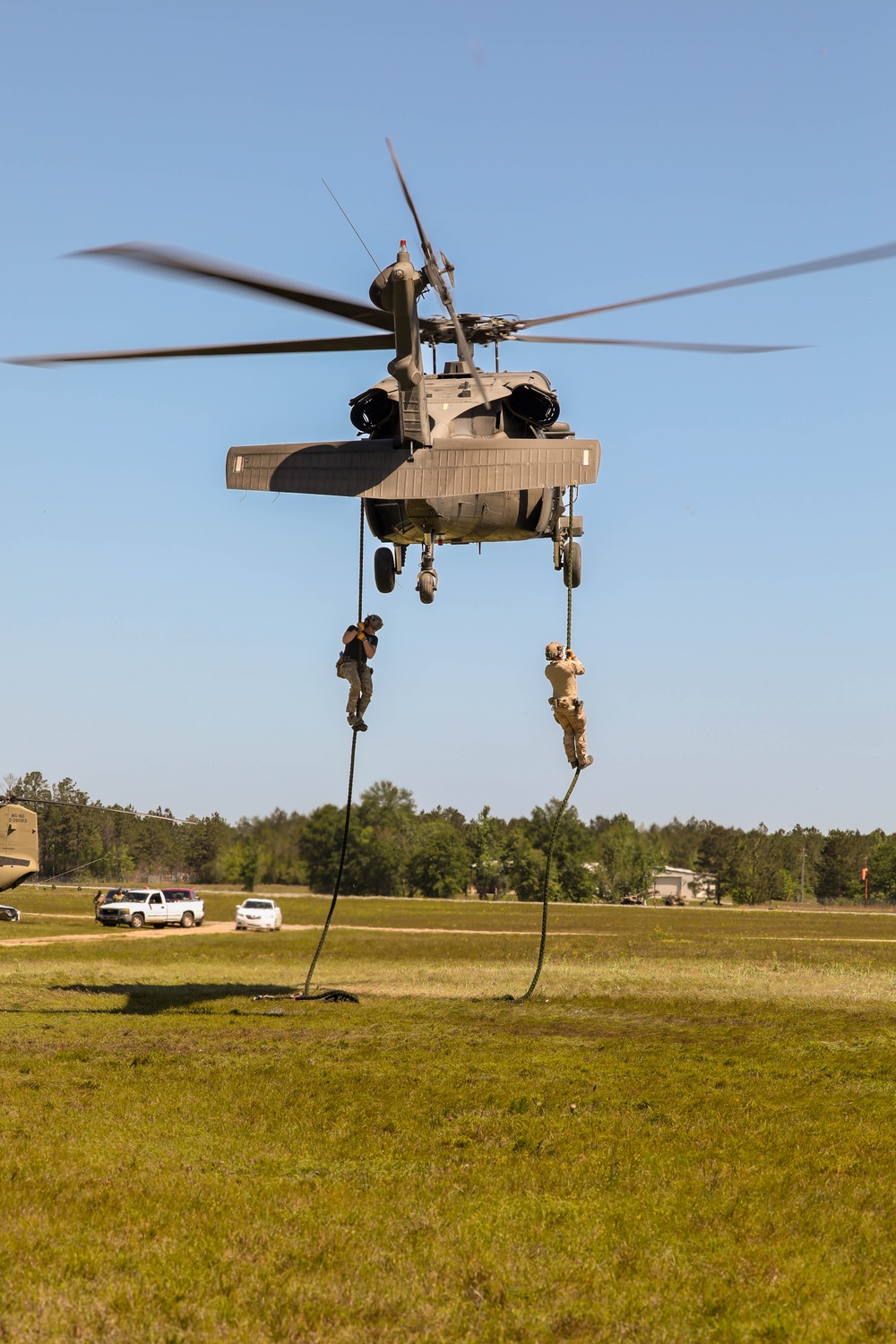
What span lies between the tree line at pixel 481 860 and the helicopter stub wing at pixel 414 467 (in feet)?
332

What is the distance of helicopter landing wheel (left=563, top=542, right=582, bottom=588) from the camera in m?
21.5

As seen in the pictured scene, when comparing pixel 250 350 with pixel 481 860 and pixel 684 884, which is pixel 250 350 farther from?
pixel 684 884

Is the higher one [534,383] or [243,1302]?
[534,383]

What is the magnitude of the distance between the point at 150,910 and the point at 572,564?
38520 millimetres

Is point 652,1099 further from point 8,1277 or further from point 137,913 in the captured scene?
point 137,913

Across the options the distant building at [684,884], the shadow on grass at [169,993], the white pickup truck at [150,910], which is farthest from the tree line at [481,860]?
the shadow on grass at [169,993]

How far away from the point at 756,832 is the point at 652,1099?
510 feet

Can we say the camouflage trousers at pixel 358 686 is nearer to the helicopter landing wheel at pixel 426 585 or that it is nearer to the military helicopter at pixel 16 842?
the helicopter landing wheel at pixel 426 585

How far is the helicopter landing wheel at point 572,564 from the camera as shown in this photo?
21.5m

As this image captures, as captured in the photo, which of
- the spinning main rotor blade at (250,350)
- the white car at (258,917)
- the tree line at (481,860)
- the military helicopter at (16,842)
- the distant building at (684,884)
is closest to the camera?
the spinning main rotor blade at (250,350)

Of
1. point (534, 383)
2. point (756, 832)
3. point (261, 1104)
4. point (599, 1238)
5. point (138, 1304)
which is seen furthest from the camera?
point (756, 832)

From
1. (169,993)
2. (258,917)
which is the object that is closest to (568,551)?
(169,993)

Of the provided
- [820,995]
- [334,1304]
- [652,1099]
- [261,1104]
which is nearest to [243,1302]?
[334,1304]

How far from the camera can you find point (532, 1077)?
15.2 m
